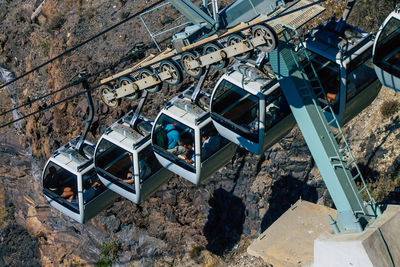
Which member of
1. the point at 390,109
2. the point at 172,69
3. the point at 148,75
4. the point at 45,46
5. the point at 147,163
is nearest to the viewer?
the point at 172,69

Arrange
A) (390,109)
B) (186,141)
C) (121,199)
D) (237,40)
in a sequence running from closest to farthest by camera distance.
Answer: (237,40) < (186,141) < (390,109) < (121,199)

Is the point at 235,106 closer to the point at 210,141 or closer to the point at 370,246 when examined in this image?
the point at 210,141

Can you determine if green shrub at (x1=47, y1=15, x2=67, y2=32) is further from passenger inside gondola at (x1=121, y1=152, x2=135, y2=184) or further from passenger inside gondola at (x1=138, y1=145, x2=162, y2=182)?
passenger inside gondola at (x1=138, y1=145, x2=162, y2=182)

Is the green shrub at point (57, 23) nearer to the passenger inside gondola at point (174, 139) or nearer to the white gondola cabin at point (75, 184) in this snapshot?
the white gondola cabin at point (75, 184)

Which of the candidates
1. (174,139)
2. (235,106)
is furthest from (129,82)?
(235,106)

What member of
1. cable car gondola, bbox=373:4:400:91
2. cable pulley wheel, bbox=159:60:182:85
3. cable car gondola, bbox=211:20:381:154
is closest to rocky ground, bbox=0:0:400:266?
cable car gondola, bbox=211:20:381:154
